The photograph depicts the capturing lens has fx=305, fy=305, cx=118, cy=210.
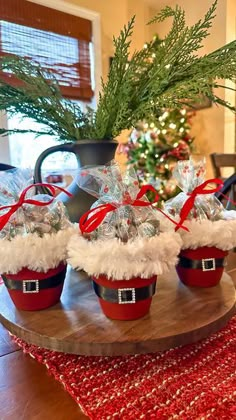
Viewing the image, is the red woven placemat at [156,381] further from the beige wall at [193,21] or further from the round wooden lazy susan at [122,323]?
the beige wall at [193,21]

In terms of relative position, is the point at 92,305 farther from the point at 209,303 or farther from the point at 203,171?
the point at 203,171

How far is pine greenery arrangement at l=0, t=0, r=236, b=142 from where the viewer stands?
67 cm

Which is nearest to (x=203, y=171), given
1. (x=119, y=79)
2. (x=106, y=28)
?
(x=119, y=79)

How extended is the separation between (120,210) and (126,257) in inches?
3.7

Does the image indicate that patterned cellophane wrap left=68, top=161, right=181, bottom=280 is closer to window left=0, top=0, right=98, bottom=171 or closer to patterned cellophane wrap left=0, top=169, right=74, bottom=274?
patterned cellophane wrap left=0, top=169, right=74, bottom=274

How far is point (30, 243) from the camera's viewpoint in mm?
509

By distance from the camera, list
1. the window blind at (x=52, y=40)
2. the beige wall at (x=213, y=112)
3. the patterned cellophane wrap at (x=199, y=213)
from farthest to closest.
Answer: the beige wall at (x=213, y=112), the window blind at (x=52, y=40), the patterned cellophane wrap at (x=199, y=213)

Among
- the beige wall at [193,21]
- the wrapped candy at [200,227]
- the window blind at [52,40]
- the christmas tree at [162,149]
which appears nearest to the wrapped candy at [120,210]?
the wrapped candy at [200,227]

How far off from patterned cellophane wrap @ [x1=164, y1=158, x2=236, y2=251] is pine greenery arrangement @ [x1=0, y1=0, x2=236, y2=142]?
0.17m

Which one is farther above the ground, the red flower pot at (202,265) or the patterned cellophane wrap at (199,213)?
the patterned cellophane wrap at (199,213)

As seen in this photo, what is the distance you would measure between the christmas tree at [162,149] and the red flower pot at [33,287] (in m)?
2.59

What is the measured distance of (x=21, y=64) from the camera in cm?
76

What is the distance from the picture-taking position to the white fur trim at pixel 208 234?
58 cm

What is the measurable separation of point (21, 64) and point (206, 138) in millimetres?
3128
